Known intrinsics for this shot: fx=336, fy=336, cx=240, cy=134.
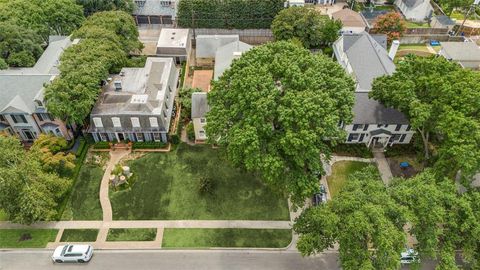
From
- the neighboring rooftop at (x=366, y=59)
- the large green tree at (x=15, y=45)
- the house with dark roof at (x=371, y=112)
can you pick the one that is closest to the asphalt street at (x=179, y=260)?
the house with dark roof at (x=371, y=112)

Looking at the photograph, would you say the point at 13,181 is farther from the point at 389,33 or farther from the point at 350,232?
the point at 389,33

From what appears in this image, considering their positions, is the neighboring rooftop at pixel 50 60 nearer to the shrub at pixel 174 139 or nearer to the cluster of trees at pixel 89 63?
the cluster of trees at pixel 89 63

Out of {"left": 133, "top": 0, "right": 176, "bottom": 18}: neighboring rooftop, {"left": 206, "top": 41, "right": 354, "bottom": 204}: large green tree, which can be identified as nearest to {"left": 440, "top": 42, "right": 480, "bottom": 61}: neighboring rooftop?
{"left": 206, "top": 41, "right": 354, "bottom": 204}: large green tree

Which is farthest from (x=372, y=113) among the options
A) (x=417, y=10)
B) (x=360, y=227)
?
(x=417, y=10)

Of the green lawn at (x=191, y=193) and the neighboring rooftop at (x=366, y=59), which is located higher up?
the neighboring rooftop at (x=366, y=59)

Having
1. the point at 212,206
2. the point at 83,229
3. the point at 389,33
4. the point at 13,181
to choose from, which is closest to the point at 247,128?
the point at 212,206

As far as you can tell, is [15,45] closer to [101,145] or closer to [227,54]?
[101,145]
